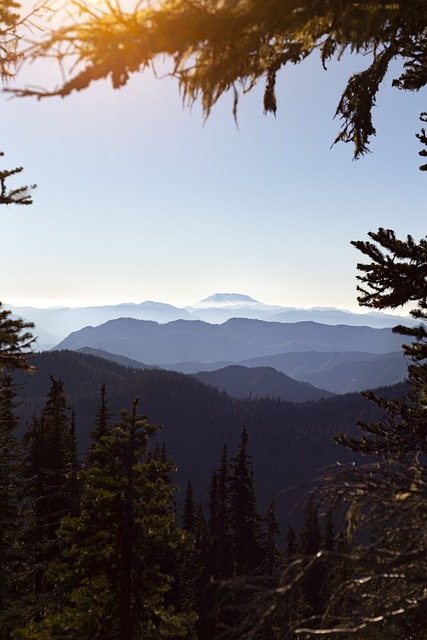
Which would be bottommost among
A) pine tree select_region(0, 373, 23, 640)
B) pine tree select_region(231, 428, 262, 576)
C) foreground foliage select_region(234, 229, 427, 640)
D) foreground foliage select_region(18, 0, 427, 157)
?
pine tree select_region(231, 428, 262, 576)

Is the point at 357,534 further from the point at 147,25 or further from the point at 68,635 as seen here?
the point at 68,635

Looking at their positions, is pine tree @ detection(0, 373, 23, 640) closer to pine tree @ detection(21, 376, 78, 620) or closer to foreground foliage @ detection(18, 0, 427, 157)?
pine tree @ detection(21, 376, 78, 620)

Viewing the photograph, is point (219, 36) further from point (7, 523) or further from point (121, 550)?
point (7, 523)

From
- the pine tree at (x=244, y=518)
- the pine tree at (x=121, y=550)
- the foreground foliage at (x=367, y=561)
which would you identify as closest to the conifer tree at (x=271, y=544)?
the pine tree at (x=244, y=518)

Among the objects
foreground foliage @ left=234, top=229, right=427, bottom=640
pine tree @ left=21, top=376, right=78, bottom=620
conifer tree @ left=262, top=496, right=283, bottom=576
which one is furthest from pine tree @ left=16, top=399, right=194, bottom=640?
conifer tree @ left=262, top=496, right=283, bottom=576

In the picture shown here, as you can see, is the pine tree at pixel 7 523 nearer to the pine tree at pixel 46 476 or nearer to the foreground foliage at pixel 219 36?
the pine tree at pixel 46 476

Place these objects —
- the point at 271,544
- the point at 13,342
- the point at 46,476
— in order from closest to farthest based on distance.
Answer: the point at 13,342
the point at 46,476
the point at 271,544

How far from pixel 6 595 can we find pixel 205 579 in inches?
848

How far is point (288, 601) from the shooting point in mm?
3914

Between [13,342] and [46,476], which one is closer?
[13,342]

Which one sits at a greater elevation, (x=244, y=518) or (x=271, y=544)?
(x=271, y=544)

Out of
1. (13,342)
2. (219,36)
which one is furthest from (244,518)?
(219,36)

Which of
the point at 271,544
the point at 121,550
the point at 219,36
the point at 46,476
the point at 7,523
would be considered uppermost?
the point at 219,36

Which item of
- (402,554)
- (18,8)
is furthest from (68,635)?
(18,8)
